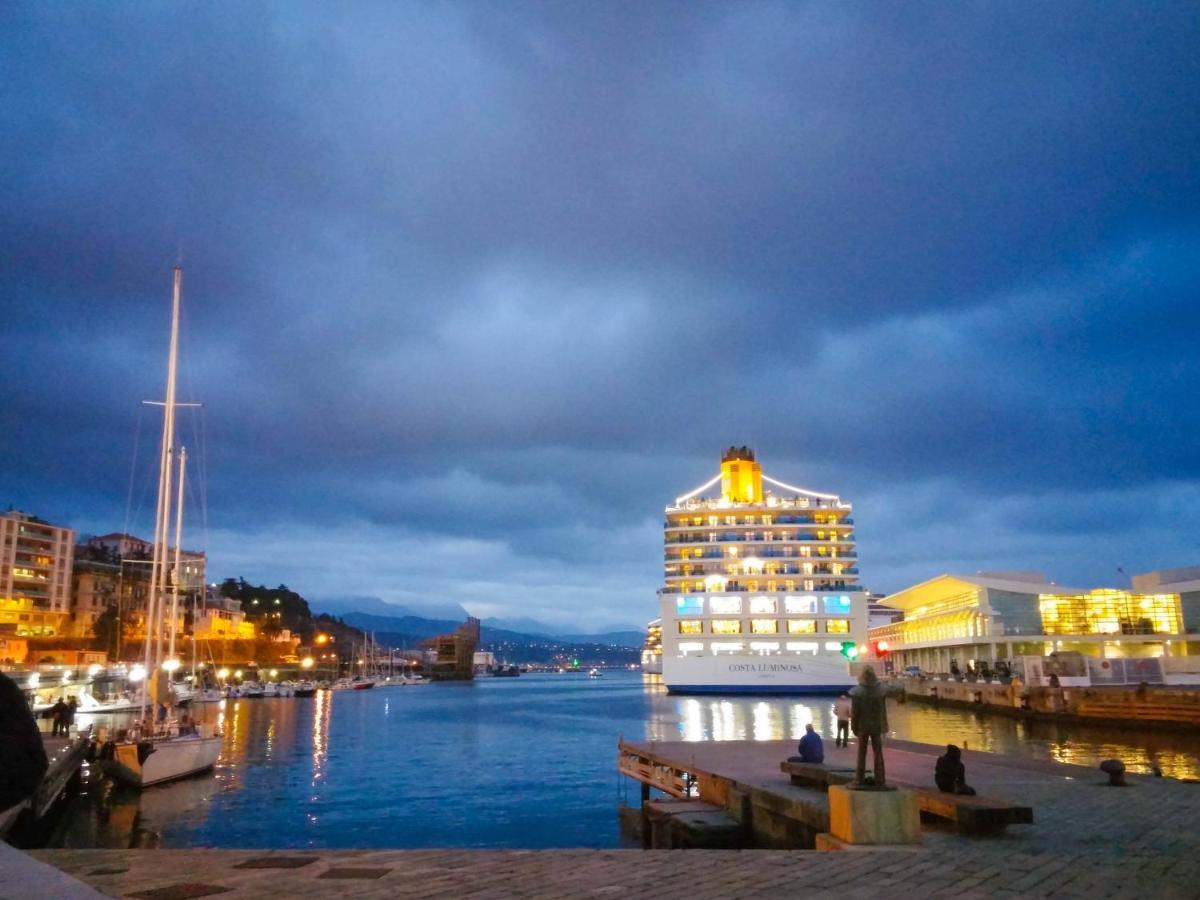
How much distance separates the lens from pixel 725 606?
88.1 metres

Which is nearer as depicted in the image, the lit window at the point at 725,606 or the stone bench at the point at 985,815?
the stone bench at the point at 985,815

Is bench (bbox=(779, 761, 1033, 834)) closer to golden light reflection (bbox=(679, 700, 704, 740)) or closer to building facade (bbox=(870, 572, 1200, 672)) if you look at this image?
golden light reflection (bbox=(679, 700, 704, 740))

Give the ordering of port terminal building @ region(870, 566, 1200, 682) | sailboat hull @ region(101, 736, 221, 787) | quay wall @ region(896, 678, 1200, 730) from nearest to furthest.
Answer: sailboat hull @ region(101, 736, 221, 787) → quay wall @ region(896, 678, 1200, 730) → port terminal building @ region(870, 566, 1200, 682)

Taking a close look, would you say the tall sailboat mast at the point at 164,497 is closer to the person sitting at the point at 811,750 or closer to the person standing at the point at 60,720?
the person standing at the point at 60,720

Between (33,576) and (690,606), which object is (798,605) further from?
(33,576)

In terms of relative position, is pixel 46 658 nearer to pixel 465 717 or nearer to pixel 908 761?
pixel 465 717

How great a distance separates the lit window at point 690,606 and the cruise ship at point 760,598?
10cm

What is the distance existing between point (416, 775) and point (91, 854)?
27.8m

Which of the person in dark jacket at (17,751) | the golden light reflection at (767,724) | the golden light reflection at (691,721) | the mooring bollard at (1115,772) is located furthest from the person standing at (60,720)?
the person in dark jacket at (17,751)

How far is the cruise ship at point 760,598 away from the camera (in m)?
85.3

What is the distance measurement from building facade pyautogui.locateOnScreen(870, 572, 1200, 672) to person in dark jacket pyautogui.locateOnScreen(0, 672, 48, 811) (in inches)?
3173

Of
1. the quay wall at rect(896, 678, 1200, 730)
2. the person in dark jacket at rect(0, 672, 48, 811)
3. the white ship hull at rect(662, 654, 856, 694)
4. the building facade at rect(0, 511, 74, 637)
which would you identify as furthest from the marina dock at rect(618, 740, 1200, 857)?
the building facade at rect(0, 511, 74, 637)

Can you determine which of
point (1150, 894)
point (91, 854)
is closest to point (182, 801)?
point (91, 854)

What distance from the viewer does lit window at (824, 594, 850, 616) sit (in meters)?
87.9
